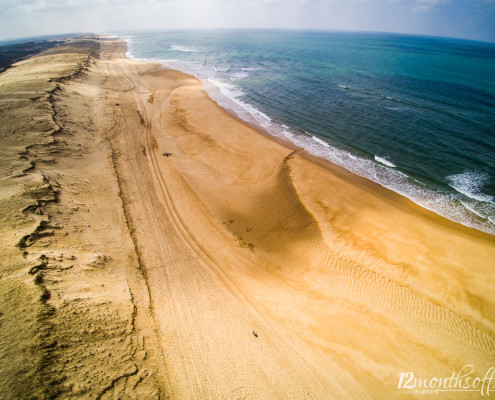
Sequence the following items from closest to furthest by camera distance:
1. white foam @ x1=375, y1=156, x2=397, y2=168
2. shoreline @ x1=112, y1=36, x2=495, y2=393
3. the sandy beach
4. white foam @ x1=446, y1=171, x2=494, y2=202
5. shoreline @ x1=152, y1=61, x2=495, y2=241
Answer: the sandy beach, shoreline @ x1=112, y1=36, x2=495, y2=393, shoreline @ x1=152, y1=61, x2=495, y2=241, white foam @ x1=446, y1=171, x2=494, y2=202, white foam @ x1=375, y1=156, x2=397, y2=168

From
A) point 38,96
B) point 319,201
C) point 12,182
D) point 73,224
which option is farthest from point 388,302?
point 38,96

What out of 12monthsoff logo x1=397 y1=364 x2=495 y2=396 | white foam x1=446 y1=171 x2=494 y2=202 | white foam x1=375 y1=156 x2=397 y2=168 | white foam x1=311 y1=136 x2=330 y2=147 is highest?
white foam x1=311 y1=136 x2=330 y2=147

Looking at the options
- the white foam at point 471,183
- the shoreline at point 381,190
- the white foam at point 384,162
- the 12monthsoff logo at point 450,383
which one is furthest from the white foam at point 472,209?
the 12monthsoff logo at point 450,383

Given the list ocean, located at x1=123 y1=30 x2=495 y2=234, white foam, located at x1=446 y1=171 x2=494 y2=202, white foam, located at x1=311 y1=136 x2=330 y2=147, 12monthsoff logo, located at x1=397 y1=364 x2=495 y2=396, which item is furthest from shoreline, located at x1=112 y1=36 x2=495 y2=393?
white foam, located at x1=446 y1=171 x2=494 y2=202

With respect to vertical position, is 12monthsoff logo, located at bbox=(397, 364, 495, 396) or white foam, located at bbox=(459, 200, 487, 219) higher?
white foam, located at bbox=(459, 200, 487, 219)

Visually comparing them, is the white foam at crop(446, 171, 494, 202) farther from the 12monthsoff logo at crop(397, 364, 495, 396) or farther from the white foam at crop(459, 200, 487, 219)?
the 12monthsoff logo at crop(397, 364, 495, 396)

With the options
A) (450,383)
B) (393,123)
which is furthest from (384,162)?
(450,383)

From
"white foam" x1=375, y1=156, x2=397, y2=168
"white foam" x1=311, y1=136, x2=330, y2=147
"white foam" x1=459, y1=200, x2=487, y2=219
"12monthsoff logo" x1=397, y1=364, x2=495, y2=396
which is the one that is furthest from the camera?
"white foam" x1=311, y1=136, x2=330, y2=147
